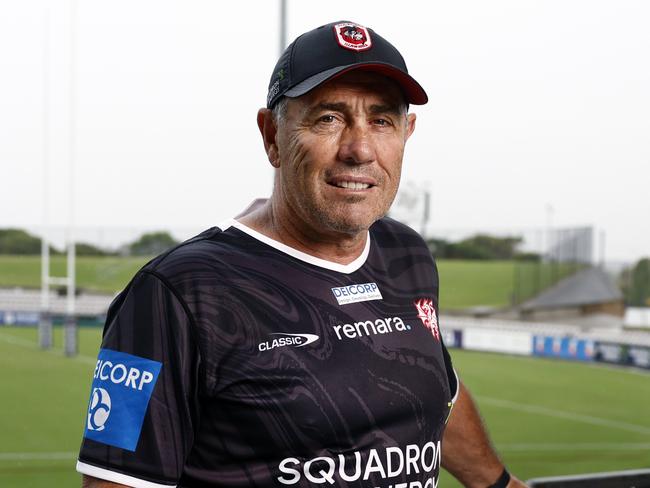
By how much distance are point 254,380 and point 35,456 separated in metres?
8.43

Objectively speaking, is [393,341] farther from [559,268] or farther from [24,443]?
[559,268]

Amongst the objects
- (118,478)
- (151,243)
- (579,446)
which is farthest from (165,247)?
(118,478)

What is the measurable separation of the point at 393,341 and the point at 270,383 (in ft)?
1.04

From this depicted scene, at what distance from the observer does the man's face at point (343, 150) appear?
1.70m

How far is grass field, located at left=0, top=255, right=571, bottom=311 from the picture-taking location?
99.2ft

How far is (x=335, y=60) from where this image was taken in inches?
66.6

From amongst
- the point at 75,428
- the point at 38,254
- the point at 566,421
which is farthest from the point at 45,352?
the point at 38,254

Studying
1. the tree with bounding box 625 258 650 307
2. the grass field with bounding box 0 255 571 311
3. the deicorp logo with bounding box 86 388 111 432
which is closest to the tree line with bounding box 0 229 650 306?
the grass field with bounding box 0 255 571 311

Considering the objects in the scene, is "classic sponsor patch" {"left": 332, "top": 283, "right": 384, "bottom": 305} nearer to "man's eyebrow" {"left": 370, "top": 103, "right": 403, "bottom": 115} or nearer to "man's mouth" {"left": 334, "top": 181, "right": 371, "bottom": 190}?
"man's mouth" {"left": 334, "top": 181, "right": 371, "bottom": 190}

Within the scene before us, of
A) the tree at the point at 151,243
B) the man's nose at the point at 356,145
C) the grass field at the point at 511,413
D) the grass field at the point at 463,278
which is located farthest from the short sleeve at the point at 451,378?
the tree at the point at 151,243

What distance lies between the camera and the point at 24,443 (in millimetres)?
9930

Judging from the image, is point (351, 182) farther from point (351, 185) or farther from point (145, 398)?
point (145, 398)

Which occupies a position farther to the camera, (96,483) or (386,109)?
(386,109)

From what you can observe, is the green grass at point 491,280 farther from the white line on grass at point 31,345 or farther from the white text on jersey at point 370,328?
the white text on jersey at point 370,328
